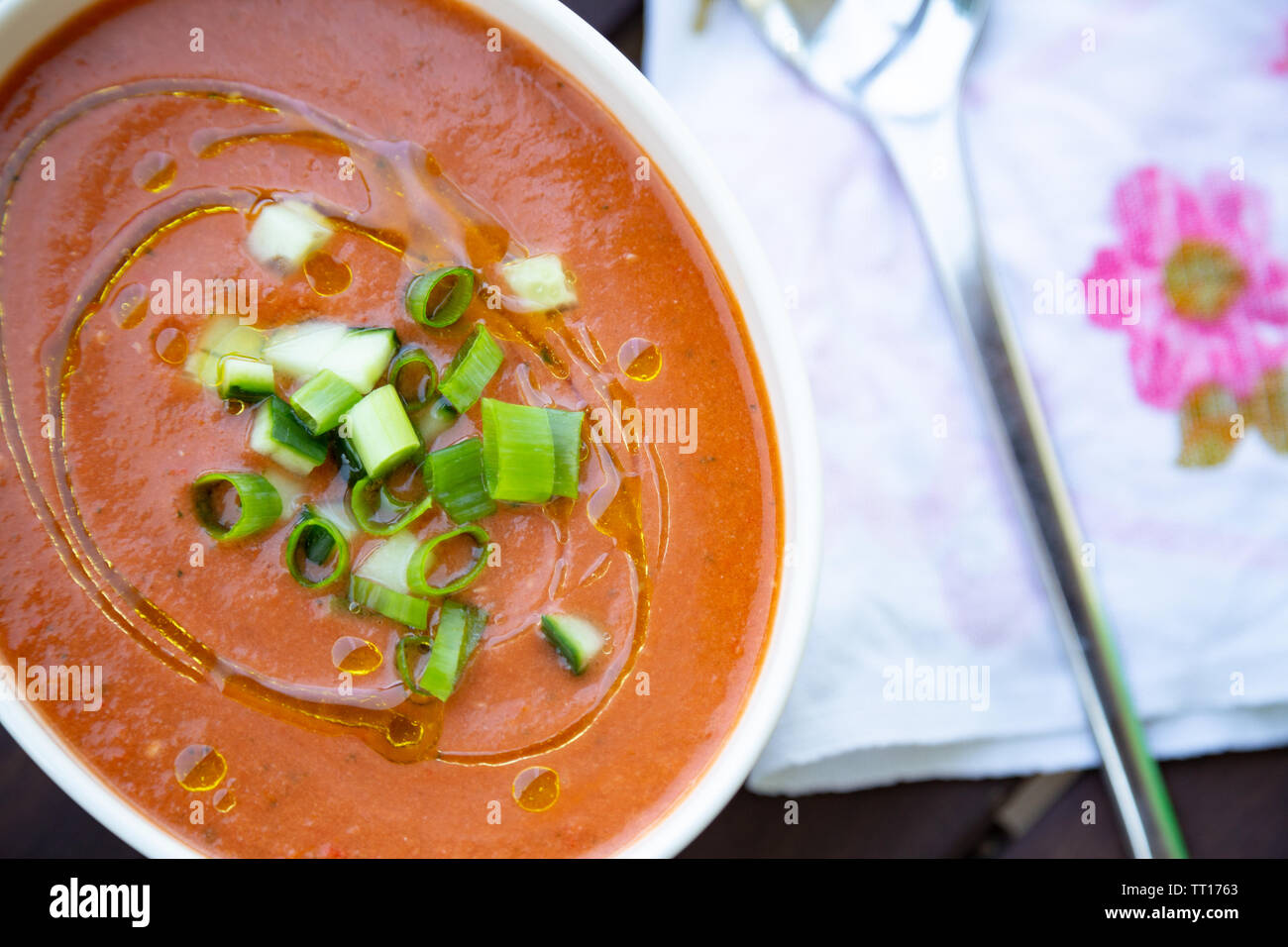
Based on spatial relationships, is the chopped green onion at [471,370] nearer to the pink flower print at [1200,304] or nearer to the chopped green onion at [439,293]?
the chopped green onion at [439,293]

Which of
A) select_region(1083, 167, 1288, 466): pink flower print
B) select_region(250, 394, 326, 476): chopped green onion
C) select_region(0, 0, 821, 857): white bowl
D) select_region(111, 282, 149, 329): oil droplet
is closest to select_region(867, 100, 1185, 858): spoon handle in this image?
select_region(1083, 167, 1288, 466): pink flower print

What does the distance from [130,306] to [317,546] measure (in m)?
0.33

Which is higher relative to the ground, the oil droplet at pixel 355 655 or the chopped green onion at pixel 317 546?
the chopped green onion at pixel 317 546

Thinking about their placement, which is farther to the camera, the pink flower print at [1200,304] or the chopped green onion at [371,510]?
the pink flower print at [1200,304]

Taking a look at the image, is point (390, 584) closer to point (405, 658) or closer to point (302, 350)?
point (405, 658)

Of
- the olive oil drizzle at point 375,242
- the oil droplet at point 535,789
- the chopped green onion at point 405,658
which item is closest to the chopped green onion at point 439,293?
the olive oil drizzle at point 375,242

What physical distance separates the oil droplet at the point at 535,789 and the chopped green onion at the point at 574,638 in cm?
12

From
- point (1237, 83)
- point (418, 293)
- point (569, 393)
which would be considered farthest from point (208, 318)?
point (1237, 83)

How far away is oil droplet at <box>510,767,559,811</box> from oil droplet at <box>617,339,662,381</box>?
18.0 inches

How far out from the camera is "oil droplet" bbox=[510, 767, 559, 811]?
1158 mm

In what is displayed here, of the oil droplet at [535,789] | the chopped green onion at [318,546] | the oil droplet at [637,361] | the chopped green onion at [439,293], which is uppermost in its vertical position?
the chopped green onion at [439,293]

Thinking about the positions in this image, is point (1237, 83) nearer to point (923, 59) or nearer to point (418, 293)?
point (923, 59)

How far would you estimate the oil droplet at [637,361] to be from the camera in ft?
3.84
